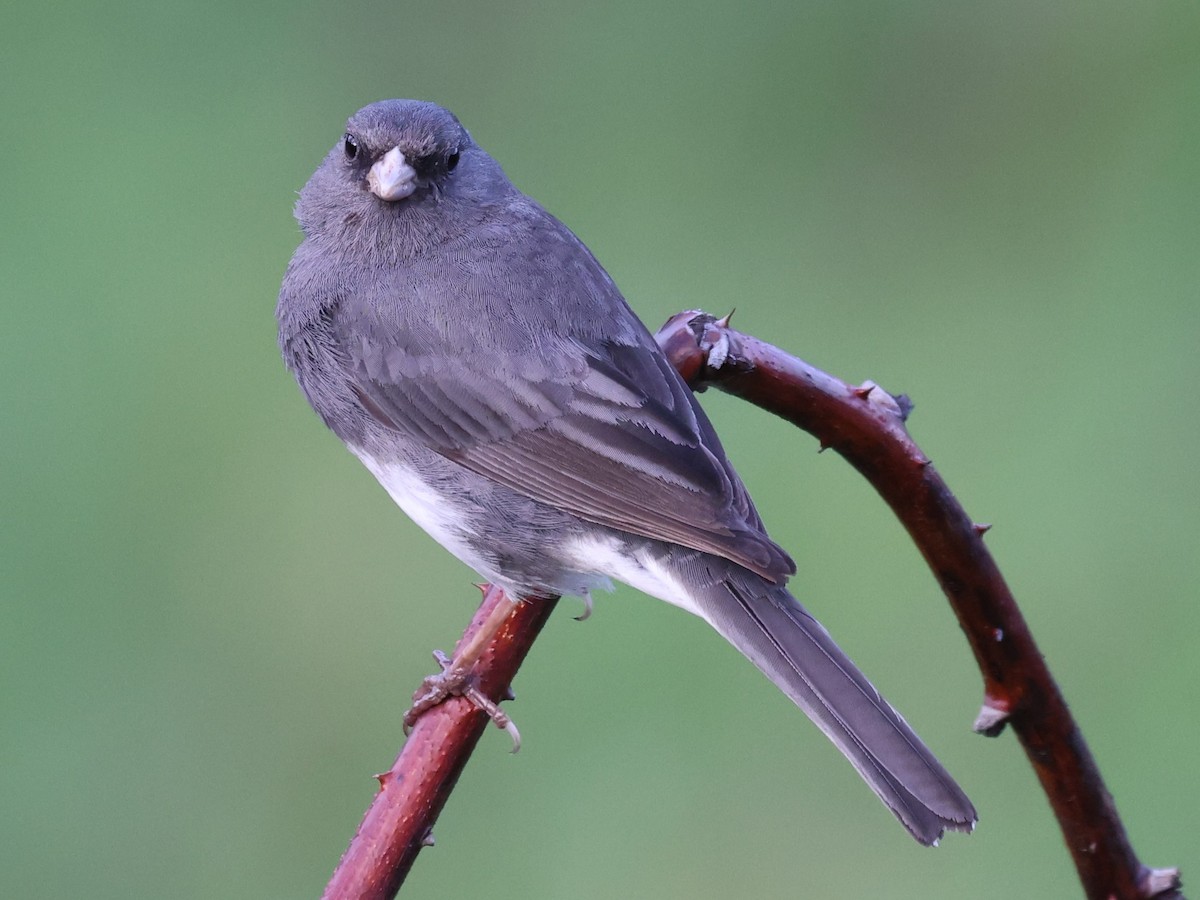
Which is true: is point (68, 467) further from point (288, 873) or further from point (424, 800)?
point (424, 800)

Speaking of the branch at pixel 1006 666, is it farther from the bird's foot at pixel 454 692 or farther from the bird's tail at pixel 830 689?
the bird's foot at pixel 454 692

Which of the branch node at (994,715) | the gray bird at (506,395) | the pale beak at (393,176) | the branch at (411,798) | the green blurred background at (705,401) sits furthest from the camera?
the green blurred background at (705,401)

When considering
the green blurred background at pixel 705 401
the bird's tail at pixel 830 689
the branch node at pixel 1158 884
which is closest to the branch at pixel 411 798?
the bird's tail at pixel 830 689

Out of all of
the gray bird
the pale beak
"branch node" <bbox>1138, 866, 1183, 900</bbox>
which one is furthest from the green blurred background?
"branch node" <bbox>1138, 866, 1183, 900</bbox>

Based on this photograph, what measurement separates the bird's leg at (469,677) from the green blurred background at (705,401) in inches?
40.3

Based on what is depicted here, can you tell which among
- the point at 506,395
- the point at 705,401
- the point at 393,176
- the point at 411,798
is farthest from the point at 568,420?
the point at 705,401

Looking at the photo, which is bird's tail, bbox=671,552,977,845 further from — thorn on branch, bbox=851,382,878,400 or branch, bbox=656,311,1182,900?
thorn on branch, bbox=851,382,878,400

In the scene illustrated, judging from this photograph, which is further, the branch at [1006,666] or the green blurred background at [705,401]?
the green blurred background at [705,401]

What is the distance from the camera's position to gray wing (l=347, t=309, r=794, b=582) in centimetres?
196

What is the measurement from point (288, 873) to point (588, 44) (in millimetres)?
1861

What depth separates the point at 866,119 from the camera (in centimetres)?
358

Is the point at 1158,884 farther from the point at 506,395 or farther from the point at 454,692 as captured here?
the point at 506,395

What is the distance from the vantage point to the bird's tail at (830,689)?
4.99 feet

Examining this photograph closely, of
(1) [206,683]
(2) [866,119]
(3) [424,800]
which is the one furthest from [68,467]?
(3) [424,800]
